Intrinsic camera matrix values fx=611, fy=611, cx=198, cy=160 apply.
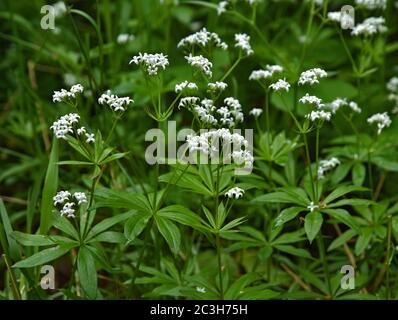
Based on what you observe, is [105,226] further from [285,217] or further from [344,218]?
[344,218]

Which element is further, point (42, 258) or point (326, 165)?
point (326, 165)

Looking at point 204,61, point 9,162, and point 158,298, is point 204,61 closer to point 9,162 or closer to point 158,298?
point 158,298

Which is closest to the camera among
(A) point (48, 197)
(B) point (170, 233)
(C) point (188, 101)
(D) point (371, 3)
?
(B) point (170, 233)

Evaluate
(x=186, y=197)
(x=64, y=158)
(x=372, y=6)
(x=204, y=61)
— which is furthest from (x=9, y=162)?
(x=372, y=6)

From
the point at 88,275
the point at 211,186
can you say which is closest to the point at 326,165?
the point at 211,186

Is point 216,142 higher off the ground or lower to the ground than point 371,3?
lower

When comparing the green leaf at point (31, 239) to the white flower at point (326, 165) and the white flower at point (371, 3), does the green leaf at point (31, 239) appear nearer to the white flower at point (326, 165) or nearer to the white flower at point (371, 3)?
the white flower at point (326, 165)

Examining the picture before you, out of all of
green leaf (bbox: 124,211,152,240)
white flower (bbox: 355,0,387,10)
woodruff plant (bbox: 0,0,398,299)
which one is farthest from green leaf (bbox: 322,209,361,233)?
white flower (bbox: 355,0,387,10)
